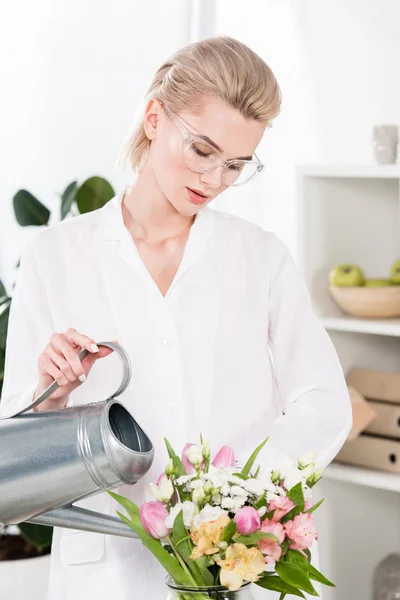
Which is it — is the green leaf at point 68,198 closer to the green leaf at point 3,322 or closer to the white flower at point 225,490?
the green leaf at point 3,322

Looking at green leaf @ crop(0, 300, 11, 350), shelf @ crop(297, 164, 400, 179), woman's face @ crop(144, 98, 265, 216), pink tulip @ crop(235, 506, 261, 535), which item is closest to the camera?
pink tulip @ crop(235, 506, 261, 535)

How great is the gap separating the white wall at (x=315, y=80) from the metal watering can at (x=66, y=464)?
1916 mm

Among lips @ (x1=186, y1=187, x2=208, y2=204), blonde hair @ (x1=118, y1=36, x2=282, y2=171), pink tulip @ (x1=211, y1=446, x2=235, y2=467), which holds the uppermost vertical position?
blonde hair @ (x1=118, y1=36, x2=282, y2=171)

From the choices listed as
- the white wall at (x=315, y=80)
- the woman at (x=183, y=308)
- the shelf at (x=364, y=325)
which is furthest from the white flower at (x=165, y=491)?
the white wall at (x=315, y=80)

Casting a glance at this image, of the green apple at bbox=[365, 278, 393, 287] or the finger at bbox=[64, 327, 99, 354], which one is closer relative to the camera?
the finger at bbox=[64, 327, 99, 354]

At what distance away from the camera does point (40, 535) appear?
2.86 m

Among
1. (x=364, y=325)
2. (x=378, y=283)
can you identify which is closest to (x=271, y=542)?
(x=364, y=325)

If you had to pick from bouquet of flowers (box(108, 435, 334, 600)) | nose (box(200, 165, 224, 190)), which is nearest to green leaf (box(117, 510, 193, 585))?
bouquet of flowers (box(108, 435, 334, 600))

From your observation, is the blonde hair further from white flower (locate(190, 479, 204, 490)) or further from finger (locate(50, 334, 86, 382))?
white flower (locate(190, 479, 204, 490))

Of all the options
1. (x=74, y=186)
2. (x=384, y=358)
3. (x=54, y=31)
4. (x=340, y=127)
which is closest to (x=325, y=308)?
(x=384, y=358)

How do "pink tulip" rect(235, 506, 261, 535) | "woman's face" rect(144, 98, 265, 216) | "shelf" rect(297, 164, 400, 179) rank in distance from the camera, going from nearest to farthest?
1. "pink tulip" rect(235, 506, 261, 535)
2. "woman's face" rect(144, 98, 265, 216)
3. "shelf" rect(297, 164, 400, 179)

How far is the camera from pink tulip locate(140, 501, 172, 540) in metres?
1.17

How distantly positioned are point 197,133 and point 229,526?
0.69 m

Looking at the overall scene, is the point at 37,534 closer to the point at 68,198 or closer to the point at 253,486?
the point at 68,198
